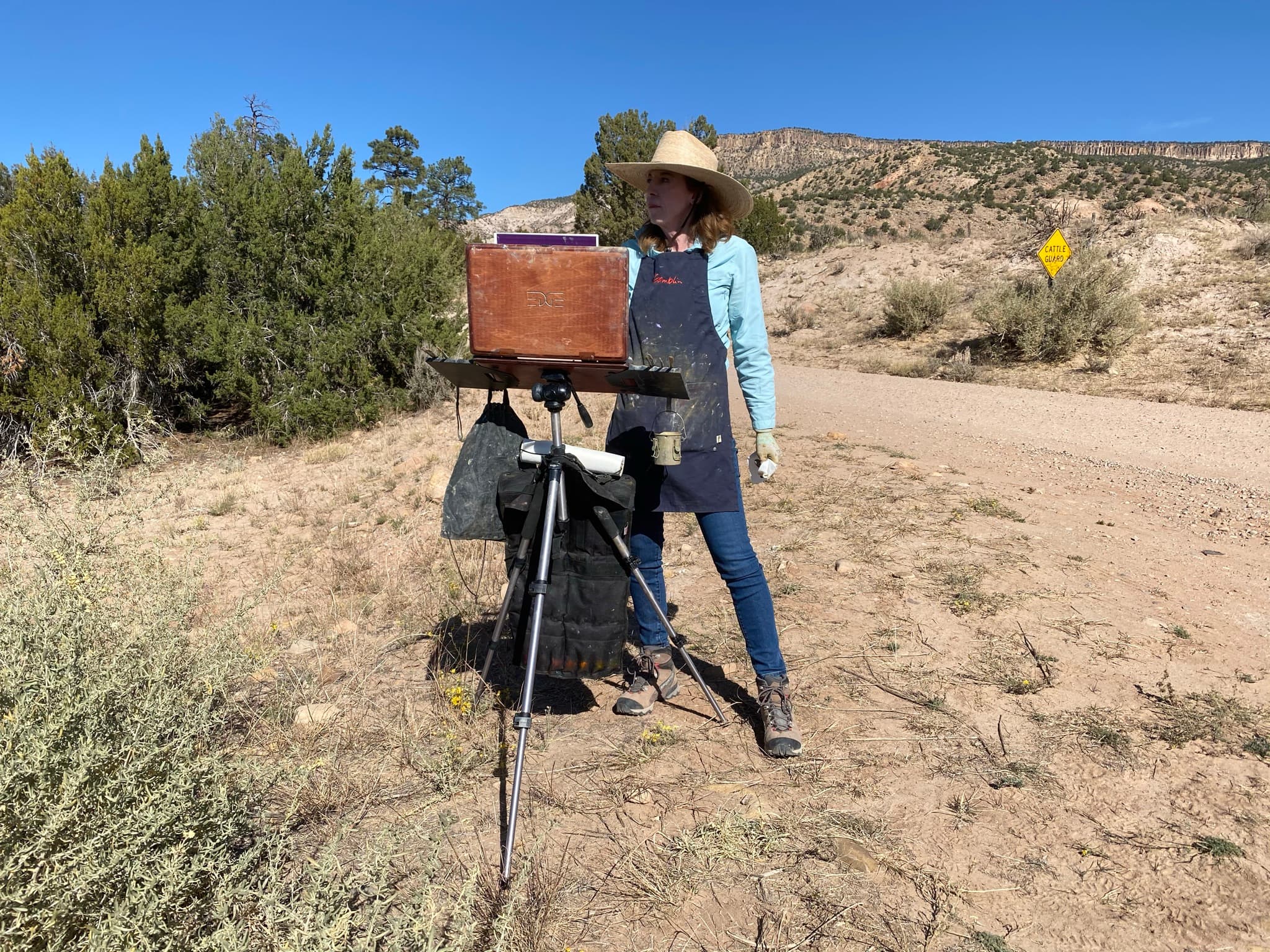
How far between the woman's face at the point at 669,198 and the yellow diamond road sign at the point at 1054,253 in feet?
37.9

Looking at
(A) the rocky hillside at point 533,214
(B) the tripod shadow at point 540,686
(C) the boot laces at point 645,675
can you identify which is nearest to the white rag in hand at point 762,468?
(C) the boot laces at point 645,675

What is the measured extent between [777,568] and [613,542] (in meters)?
2.02

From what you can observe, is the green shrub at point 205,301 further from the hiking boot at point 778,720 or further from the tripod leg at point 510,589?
the hiking boot at point 778,720

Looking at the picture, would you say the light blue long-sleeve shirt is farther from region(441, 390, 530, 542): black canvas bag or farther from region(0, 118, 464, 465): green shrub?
region(0, 118, 464, 465): green shrub

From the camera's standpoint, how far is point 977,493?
5219 mm

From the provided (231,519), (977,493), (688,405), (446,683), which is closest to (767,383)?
(688,405)

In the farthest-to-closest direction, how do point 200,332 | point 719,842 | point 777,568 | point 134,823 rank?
point 200,332 → point 777,568 → point 719,842 → point 134,823

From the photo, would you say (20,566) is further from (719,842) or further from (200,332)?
(200,332)

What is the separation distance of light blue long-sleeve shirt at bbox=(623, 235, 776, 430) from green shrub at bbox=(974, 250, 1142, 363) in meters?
10.5

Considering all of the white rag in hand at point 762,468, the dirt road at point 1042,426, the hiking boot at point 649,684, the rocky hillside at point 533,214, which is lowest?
the hiking boot at point 649,684

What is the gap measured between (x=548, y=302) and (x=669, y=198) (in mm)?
729

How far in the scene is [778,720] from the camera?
255 centimetres

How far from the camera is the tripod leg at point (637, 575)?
2.31m

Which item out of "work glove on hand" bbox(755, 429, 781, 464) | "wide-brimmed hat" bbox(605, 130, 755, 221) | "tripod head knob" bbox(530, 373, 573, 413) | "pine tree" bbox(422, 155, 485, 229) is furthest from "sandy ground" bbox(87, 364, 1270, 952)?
"pine tree" bbox(422, 155, 485, 229)
